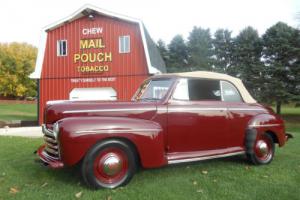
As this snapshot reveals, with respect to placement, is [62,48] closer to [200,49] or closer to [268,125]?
[268,125]

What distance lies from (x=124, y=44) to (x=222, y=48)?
25.8 m

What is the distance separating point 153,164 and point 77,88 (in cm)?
2033

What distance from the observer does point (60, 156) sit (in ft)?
17.1

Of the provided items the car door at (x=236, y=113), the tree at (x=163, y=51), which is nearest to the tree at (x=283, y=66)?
the tree at (x=163, y=51)

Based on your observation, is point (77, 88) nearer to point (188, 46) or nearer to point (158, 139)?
point (158, 139)

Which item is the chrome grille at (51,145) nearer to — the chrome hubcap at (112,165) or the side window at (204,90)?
the chrome hubcap at (112,165)

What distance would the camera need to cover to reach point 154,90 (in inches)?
263

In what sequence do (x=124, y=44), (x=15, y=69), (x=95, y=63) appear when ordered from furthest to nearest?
1. (x=15, y=69)
2. (x=95, y=63)
3. (x=124, y=44)

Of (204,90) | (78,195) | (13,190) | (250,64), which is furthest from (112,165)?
(250,64)

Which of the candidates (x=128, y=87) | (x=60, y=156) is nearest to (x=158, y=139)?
(x=60, y=156)

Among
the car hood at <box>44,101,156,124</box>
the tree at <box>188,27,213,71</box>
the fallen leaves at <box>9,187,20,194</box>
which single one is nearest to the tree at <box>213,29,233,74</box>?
the tree at <box>188,27,213,71</box>

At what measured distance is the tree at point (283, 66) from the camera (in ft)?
105

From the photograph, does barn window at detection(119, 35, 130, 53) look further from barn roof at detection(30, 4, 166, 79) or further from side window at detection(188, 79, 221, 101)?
side window at detection(188, 79, 221, 101)

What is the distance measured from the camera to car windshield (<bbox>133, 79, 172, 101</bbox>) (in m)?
6.36
